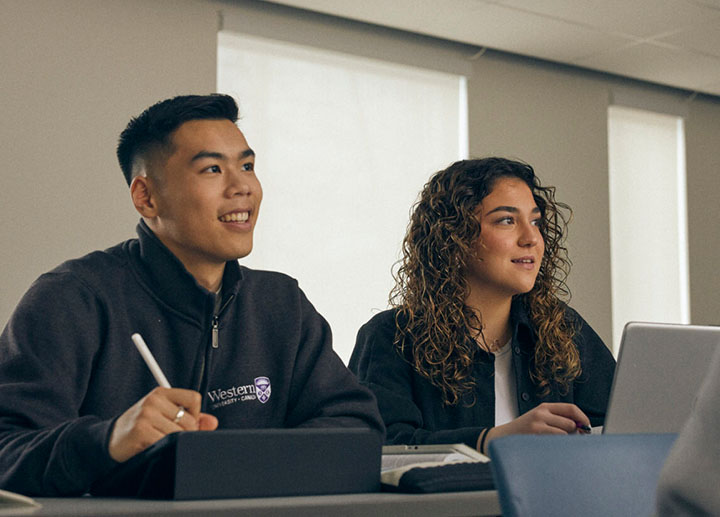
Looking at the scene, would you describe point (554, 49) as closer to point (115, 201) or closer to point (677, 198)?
point (677, 198)

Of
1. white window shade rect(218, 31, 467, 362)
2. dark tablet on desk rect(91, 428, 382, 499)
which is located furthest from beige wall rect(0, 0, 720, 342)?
dark tablet on desk rect(91, 428, 382, 499)

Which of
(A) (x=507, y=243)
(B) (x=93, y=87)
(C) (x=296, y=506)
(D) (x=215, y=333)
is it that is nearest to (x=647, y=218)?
(B) (x=93, y=87)

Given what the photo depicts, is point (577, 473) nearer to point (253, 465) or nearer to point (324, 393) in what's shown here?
point (253, 465)

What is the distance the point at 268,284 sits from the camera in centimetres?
187

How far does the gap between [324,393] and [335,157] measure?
9.36 ft

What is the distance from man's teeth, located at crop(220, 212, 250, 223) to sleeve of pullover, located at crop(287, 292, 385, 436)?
0.25m

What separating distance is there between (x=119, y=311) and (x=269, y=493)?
2.29ft

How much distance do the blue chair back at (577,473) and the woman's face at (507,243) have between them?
1327 mm

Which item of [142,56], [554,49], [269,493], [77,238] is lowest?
[269,493]

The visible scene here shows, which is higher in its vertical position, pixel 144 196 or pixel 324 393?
pixel 144 196

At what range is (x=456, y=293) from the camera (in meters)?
2.30

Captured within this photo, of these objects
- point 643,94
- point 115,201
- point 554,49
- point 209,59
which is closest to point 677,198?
point 643,94

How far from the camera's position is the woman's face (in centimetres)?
229

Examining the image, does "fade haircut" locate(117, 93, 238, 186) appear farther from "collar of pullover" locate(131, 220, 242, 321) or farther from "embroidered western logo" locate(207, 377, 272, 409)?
"embroidered western logo" locate(207, 377, 272, 409)
